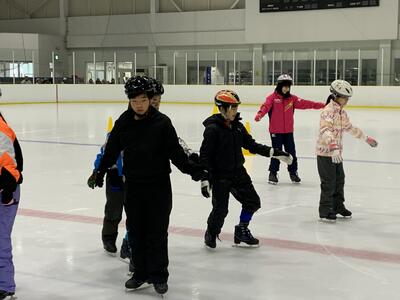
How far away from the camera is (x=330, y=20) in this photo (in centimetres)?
3028

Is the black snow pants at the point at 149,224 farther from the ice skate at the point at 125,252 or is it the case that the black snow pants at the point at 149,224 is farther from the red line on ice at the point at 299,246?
the red line on ice at the point at 299,246

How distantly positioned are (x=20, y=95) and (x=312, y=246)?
23.6m

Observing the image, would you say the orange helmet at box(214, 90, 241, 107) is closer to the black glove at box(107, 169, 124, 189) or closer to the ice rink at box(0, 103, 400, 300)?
the black glove at box(107, 169, 124, 189)

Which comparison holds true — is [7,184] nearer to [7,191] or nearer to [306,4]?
[7,191]

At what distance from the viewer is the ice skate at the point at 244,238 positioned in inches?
191

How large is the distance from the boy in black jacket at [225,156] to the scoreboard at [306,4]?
1049 inches

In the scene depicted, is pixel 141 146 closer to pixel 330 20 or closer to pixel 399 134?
pixel 399 134

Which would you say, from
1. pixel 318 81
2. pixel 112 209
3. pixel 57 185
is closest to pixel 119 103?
pixel 318 81

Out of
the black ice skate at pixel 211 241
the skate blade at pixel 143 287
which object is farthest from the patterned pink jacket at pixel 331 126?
the skate blade at pixel 143 287

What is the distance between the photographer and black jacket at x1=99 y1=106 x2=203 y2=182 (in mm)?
3564

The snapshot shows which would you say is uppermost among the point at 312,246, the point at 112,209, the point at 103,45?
the point at 103,45

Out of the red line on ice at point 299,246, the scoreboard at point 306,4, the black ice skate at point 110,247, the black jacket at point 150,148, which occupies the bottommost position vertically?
the red line on ice at point 299,246

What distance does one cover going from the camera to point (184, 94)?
28.2 meters

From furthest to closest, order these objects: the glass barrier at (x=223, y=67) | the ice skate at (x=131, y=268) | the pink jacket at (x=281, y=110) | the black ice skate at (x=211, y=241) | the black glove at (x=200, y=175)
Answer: the glass barrier at (x=223, y=67) < the pink jacket at (x=281, y=110) < the black ice skate at (x=211, y=241) < the ice skate at (x=131, y=268) < the black glove at (x=200, y=175)
